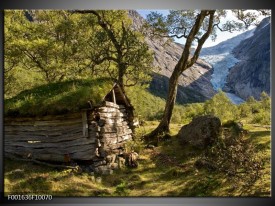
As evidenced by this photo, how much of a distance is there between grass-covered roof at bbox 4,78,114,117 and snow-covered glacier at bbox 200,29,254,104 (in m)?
4.26

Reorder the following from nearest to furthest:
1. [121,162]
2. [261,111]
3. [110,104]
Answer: [261,111], [121,162], [110,104]

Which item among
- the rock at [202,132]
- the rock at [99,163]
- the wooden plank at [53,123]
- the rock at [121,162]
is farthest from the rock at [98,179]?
the rock at [202,132]

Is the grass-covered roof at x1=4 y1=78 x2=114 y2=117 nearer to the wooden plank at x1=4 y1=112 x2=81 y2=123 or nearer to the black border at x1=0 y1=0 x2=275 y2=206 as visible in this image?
the wooden plank at x1=4 y1=112 x2=81 y2=123

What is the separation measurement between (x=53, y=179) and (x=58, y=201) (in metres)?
0.64

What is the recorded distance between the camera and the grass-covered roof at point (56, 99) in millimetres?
9547

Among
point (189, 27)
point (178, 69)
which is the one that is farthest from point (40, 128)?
point (189, 27)

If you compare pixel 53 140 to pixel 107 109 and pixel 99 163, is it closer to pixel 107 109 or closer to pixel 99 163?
pixel 99 163

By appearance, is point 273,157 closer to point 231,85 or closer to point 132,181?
point 132,181

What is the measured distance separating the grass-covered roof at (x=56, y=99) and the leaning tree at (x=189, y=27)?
2.68 m

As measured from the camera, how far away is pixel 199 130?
11539 mm

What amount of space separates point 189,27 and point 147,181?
17.3ft

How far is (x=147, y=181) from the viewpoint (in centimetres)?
947

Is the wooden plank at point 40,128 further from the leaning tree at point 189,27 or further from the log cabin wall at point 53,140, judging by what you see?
the leaning tree at point 189,27

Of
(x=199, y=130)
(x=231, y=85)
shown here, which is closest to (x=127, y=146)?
(x=199, y=130)
